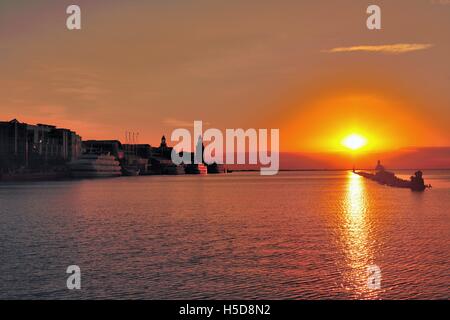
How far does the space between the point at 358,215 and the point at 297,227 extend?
1677 cm

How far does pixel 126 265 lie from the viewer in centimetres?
2927

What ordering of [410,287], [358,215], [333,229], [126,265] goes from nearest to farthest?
[410,287] → [126,265] → [333,229] → [358,215]

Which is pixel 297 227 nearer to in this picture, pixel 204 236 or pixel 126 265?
pixel 204 236

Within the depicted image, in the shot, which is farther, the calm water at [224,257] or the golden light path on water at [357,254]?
the golden light path on water at [357,254]

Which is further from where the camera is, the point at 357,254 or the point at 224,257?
the point at 357,254

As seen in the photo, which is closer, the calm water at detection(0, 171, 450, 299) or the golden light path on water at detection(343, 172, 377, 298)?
the calm water at detection(0, 171, 450, 299)

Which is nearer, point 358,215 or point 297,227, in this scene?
point 297,227

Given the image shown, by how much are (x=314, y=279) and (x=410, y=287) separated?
13.9 ft
